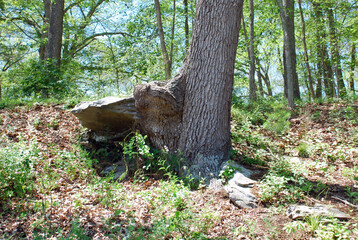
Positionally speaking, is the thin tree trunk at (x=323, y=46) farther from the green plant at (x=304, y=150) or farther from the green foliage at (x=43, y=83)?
the green foliage at (x=43, y=83)

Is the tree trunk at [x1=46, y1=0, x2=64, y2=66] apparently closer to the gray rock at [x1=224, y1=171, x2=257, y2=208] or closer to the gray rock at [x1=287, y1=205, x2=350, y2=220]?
the gray rock at [x1=224, y1=171, x2=257, y2=208]

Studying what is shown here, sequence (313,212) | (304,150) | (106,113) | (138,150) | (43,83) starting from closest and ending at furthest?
(313,212) < (138,150) < (106,113) < (304,150) < (43,83)

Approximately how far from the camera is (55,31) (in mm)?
11188

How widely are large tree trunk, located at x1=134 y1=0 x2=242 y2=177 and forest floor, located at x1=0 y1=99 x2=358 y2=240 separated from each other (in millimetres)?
575

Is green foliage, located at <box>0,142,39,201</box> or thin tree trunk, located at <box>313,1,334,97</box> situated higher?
thin tree trunk, located at <box>313,1,334,97</box>

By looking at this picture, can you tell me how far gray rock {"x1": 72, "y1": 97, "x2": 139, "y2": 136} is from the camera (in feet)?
18.0

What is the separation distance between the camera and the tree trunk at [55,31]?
11.0 meters

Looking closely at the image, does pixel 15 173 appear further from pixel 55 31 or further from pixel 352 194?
pixel 55 31

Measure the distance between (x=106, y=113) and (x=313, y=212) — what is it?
4136mm

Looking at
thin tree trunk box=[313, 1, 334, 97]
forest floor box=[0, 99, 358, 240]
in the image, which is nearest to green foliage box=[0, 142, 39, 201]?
forest floor box=[0, 99, 358, 240]

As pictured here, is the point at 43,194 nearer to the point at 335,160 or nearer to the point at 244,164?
the point at 244,164

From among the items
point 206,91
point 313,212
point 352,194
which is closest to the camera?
point 313,212

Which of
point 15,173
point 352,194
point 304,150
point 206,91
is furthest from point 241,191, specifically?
point 15,173

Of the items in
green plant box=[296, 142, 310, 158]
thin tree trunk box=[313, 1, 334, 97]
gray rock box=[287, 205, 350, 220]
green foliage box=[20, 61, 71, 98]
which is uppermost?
thin tree trunk box=[313, 1, 334, 97]
